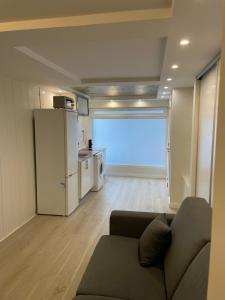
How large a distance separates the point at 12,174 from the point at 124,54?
2.41m

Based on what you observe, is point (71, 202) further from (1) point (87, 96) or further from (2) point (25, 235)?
(1) point (87, 96)

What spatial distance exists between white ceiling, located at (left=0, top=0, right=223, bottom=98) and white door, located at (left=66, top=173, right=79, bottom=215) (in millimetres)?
1754

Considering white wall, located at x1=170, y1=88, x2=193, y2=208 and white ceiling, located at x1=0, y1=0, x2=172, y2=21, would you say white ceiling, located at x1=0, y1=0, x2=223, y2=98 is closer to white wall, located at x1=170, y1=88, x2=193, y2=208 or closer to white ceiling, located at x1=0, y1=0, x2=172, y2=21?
white ceiling, located at x1=0, y1=0, x2=172, y2=21

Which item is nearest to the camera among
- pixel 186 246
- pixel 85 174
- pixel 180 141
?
pixel 186 246

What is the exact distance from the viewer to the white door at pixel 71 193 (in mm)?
4180

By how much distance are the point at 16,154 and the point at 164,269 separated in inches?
110

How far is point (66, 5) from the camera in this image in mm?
1619

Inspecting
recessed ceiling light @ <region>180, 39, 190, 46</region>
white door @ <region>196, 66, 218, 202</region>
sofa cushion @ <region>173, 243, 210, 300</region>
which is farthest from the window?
sofa cushion @ <region>173, 243, 210, 300</region>

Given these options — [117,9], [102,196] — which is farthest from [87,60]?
[102,196]

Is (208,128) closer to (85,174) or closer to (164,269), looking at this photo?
(164,269)

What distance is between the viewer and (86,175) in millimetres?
5086

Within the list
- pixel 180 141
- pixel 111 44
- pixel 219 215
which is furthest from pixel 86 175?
pixel 219 215

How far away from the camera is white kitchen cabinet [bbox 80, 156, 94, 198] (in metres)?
4.78

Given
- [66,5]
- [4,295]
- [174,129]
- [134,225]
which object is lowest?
[4,295]
